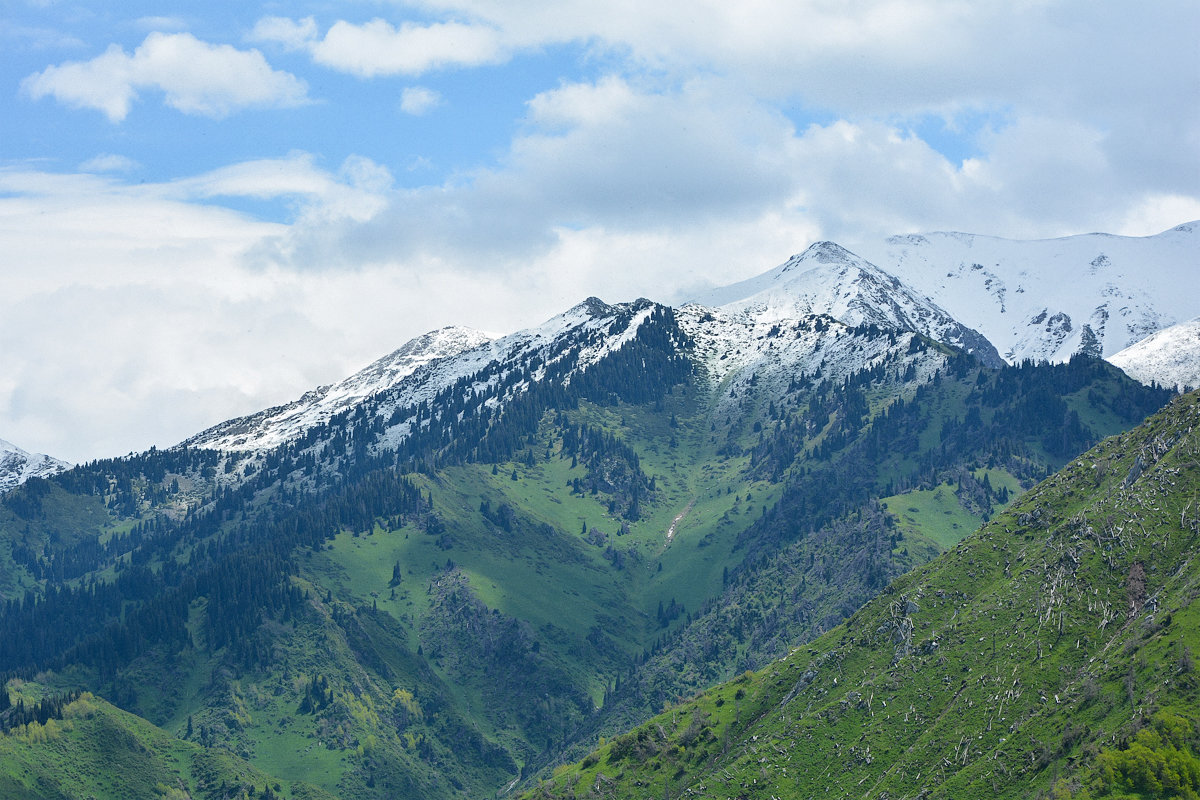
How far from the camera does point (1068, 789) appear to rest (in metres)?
198

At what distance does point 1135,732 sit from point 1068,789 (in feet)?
43.0

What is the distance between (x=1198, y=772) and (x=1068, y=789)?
18206mm

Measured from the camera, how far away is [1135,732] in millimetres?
199125

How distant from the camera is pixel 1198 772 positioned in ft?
623

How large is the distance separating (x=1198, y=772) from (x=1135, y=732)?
11135 mm
